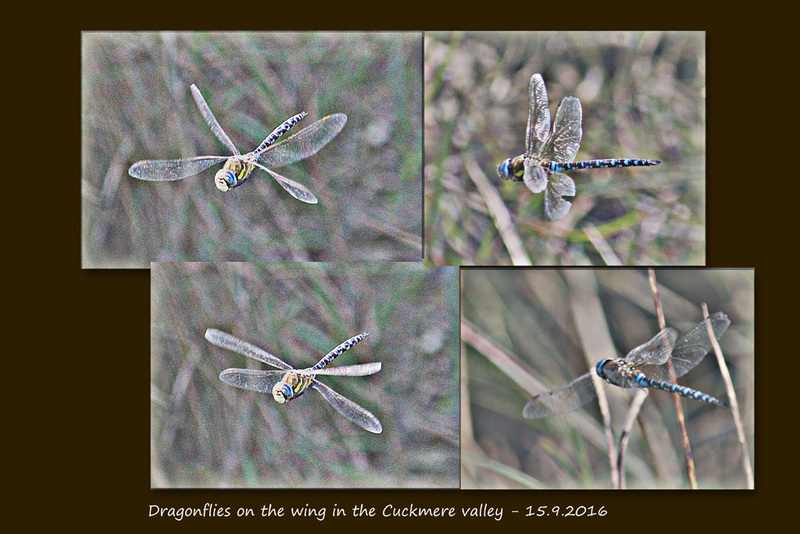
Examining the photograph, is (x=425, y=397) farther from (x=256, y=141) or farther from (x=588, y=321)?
(x=256, y=141)

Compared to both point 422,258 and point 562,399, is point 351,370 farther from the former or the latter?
point 562,399

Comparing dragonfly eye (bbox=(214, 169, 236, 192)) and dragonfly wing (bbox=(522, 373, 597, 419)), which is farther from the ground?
dragonfly eye (bbox=(214, 169, 236, 192))

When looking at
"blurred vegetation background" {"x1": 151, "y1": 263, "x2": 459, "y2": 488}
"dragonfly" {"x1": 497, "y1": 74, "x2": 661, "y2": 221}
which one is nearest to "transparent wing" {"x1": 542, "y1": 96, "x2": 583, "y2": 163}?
"dragonfly" {"x1": 497, "y1": 74, "x2": 661, "y2": 221}

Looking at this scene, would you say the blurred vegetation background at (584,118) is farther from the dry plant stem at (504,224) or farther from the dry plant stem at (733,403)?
the dry plant stem at (733,403)

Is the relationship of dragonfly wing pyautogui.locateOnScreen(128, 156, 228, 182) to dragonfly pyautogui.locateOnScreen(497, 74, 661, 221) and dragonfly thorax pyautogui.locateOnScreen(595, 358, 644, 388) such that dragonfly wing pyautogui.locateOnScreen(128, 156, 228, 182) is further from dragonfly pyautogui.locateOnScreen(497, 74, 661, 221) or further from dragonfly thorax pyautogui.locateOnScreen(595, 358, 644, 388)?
dragonfly thorax pyautogui.locateOnScreen(595, 358, 644, 388)

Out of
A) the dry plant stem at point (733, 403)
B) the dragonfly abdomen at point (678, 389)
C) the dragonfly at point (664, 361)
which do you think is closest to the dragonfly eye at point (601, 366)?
the dragonfly at point (664, 361)

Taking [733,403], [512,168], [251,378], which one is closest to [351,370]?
[251,378]

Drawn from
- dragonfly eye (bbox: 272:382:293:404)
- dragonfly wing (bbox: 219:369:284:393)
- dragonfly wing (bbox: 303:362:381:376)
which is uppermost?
dragonfly wing (bbox: 303:362:381:376)
